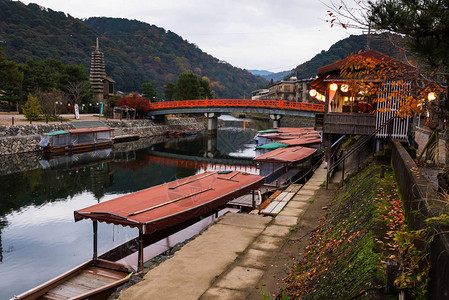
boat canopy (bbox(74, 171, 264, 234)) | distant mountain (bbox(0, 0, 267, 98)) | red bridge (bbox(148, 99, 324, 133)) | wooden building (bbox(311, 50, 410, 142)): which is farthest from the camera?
distant mountain (bbox(0, 0, 267, 98))

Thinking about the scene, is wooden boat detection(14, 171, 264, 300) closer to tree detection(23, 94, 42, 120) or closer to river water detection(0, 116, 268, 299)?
river water detection(0, 116, 268, 299)

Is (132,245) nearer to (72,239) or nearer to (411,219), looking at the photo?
(72,239)

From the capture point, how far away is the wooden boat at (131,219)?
10766 mm

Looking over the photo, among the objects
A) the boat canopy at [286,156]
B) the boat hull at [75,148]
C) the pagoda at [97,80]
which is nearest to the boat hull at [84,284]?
the boat canopy at [286,156]

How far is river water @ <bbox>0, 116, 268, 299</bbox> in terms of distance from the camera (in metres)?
15.5

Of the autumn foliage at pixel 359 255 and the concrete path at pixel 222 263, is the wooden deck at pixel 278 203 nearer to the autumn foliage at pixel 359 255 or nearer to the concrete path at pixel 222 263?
the concrete path at pixel 222 263

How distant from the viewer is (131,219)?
11742 millimetres

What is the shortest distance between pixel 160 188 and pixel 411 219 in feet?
36.1

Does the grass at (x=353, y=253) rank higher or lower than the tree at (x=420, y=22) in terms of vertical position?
lower

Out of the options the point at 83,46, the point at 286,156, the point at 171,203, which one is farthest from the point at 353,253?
the point at 83,46

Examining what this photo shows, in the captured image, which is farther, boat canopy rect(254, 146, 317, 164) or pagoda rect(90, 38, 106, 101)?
pagoda rect(90, 38, 106, 101)

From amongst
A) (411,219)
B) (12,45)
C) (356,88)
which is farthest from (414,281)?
(12,45)

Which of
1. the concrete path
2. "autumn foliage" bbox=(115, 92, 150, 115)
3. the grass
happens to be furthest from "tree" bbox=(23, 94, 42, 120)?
the grass

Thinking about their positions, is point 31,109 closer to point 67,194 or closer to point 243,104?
point 67,194
